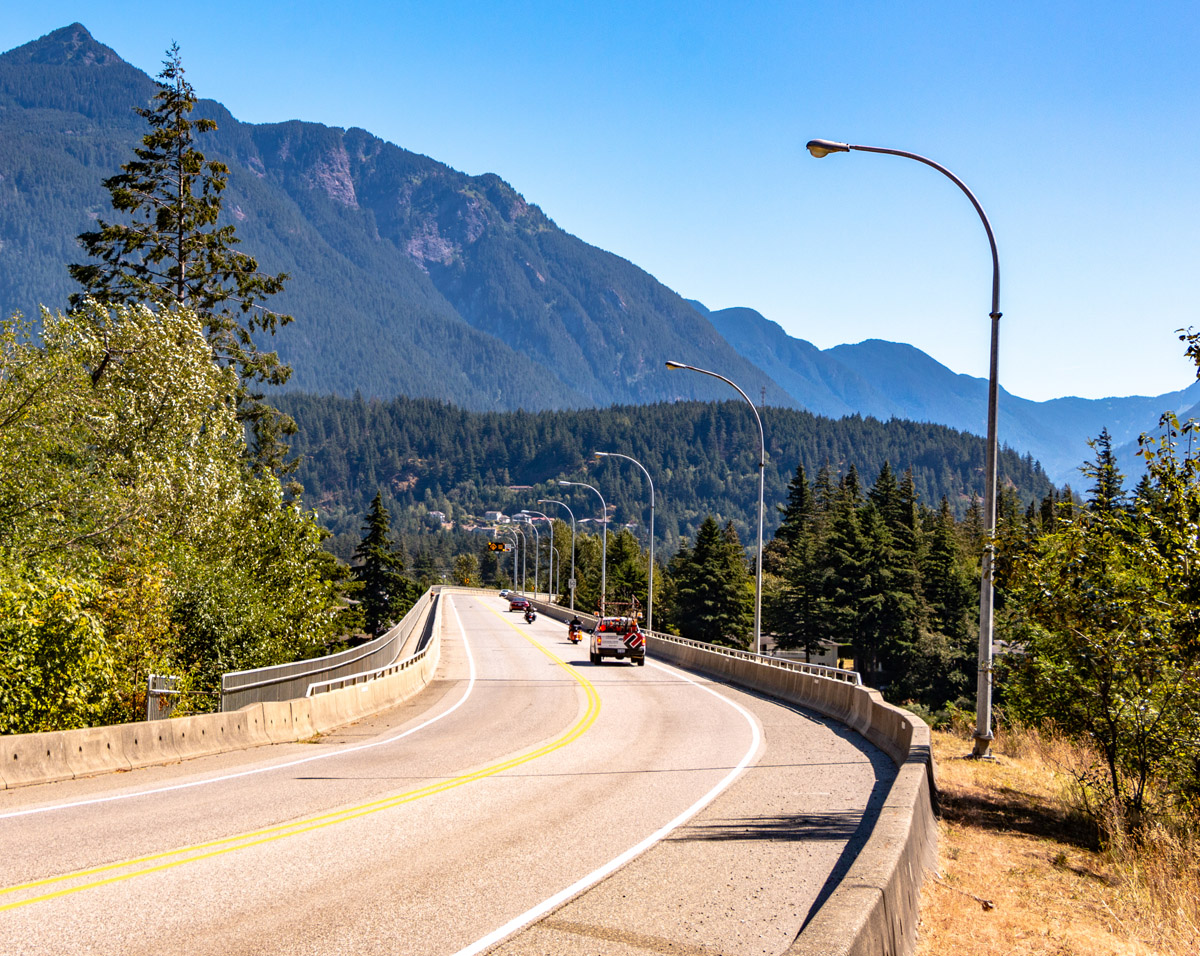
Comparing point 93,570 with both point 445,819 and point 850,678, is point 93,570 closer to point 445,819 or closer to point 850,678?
point 445,819

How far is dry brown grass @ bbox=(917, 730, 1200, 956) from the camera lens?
7551 millimetres

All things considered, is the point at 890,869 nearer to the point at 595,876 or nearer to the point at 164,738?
the point at 595,876

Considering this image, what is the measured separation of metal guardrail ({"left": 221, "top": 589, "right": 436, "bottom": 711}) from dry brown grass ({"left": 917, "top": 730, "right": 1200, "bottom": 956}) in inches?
456

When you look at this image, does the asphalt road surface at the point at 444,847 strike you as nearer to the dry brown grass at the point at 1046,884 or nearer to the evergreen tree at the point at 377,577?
the dry brown grass at the point at 1046,884

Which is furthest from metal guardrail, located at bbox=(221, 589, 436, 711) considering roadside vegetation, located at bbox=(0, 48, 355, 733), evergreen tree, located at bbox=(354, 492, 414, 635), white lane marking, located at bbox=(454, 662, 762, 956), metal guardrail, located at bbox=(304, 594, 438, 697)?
evergreen tree, located at bbox=(354, 492, 414, 635)

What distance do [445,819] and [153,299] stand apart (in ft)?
100

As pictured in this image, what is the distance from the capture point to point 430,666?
3519 centimetres

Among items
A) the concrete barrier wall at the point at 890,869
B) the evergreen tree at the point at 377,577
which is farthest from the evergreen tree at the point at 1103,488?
the evergreen tree at the point at 377,577

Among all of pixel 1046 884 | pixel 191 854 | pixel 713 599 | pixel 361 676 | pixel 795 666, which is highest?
pixel 191 854

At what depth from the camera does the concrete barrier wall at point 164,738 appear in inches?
472

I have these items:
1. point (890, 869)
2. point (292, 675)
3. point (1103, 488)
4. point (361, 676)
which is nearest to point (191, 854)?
point (890, 869)

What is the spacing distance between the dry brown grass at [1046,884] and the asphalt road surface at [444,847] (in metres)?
0.96

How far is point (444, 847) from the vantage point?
375 inches

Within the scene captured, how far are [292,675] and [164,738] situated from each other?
7045 mm
